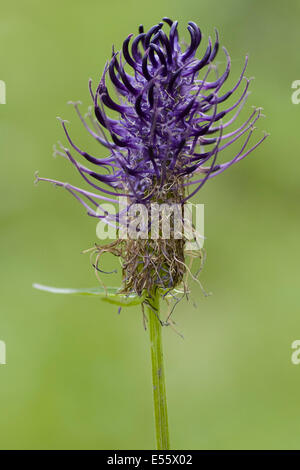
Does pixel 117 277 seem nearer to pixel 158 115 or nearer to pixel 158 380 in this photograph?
pixel 158 380

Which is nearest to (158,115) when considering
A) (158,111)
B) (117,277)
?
(158,111)

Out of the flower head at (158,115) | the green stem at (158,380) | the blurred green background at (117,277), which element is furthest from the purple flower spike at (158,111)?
the blurred green background at (117,277)

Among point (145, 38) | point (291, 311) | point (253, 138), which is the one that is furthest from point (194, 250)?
point (253, 138)

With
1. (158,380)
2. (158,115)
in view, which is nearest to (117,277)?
(158,380)

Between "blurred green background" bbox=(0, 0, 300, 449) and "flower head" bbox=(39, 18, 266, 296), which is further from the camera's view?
"blurred green background" bbox=(0, 0, 300, 449)

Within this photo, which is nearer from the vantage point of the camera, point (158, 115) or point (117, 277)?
point (158, 115)

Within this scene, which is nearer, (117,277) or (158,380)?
(158,380)

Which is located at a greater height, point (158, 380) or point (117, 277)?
point (117, 277)

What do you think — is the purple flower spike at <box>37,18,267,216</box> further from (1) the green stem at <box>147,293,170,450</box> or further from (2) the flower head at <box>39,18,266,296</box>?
(1) the green stem at <box>147,293,170,450</box>

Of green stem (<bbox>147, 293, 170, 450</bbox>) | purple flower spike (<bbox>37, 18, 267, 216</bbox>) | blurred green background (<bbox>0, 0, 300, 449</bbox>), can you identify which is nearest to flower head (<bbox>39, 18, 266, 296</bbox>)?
purple flower spike (<bbox>37, 18, 267, 216</bbox>)
